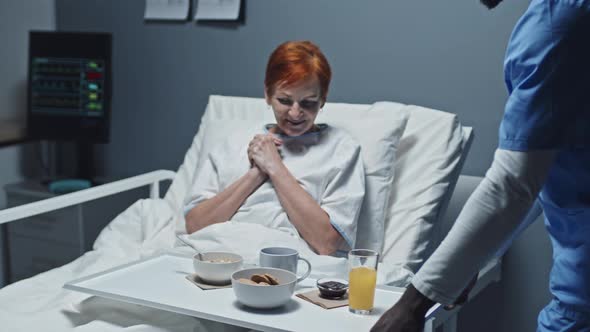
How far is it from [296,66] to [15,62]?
1662 millimetres

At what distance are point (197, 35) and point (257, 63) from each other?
29 cm

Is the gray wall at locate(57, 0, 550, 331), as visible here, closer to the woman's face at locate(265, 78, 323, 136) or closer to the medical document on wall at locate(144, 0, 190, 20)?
the medical document on wall at locate(144, 0, 190, 20)

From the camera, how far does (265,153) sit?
1816 mm

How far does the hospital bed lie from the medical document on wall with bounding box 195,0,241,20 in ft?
1.77

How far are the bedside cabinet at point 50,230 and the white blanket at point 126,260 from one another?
21.6 inches

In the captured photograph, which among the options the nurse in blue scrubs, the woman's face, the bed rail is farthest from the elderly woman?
the nurse in blue scrubs

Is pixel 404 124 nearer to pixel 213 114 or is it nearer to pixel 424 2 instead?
pixel 424 2

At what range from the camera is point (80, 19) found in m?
2.92

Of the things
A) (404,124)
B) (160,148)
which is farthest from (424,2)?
(160,148)

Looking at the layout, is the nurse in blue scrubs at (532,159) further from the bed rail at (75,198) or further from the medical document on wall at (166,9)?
the medical document on wall at (166,9)

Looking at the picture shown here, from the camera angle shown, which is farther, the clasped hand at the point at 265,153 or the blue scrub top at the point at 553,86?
the clasped hand at the point at 265,153

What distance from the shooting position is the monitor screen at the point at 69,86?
8.63ft

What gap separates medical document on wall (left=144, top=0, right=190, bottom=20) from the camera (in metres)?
2.61

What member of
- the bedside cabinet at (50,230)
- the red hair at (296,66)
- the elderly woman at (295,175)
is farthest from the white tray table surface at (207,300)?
the bedside cabinet at (50,230)
